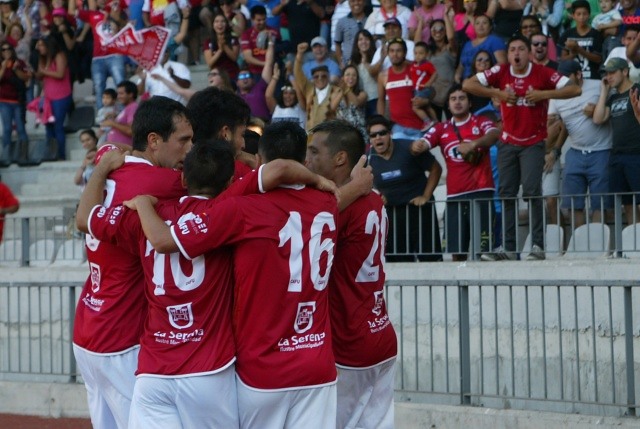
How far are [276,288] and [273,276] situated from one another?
0.19ft

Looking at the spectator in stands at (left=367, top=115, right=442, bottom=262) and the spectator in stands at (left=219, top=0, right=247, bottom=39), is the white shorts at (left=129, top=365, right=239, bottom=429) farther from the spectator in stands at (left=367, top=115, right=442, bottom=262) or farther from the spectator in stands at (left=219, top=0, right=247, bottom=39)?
the spectator in stands at (left=219, top=0, right=247, bottom=39)

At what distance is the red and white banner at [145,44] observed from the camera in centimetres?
1792

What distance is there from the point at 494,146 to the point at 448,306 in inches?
127

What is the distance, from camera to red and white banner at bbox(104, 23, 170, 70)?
58.8ft

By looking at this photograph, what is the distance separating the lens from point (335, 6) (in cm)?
1833

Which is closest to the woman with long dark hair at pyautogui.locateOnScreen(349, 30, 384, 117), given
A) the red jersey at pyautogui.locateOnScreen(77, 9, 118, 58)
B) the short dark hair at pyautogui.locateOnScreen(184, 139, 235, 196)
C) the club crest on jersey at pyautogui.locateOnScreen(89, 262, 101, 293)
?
the red jersey at pyautogui.locateOnScreen(77, 9, 118, 58)

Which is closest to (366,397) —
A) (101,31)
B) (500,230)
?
(500,230)

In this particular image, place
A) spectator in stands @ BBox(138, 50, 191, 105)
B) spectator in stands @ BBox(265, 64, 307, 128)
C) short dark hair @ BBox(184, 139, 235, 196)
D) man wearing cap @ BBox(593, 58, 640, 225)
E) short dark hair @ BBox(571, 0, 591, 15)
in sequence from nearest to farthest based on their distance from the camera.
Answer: short dark hair @ BBox(184, 139, 235, 196), man wearing cap @ BBox(593, 58, 640, 225), short dark hair @ BBox(571, 0, 591, 15), spectator in stands @ BBox(265, 64, 307, 128), spectator in stands @ BBox(138, 50, 191, 105)

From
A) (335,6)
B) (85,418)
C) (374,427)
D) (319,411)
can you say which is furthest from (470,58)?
(319,411)

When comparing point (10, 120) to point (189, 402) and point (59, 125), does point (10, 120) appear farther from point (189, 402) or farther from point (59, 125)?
point (189, 402)

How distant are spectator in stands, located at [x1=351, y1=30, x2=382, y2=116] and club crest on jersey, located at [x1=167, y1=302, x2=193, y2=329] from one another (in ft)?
32.2

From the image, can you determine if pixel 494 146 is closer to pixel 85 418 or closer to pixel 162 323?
pixel 85 418

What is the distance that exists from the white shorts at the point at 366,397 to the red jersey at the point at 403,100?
26.2ft

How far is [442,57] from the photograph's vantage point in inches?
624
